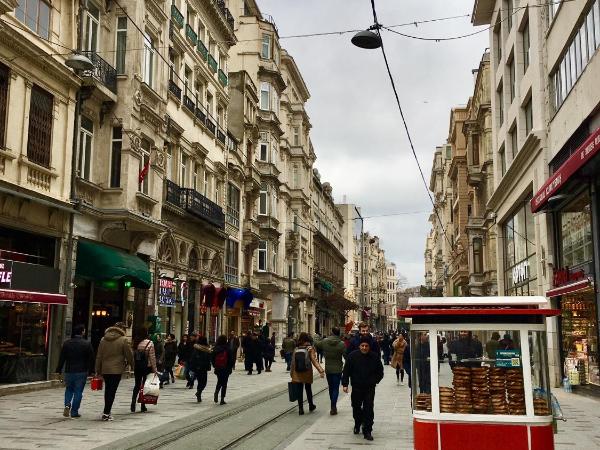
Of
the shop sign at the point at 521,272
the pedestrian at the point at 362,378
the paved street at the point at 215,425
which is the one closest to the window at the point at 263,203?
the shop sign at the point at 521,272

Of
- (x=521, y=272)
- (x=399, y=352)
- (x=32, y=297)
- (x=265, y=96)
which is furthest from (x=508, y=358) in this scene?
(x=265, y=96)

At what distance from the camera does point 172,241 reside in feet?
90.7

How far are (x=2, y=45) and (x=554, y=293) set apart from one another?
1689 centimetres

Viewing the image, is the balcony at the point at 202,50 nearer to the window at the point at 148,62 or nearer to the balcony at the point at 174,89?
the balcony at the point at 174,89

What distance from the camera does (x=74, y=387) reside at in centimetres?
1280

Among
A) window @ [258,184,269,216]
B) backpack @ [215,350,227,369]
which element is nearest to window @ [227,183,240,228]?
window @ [258,184,269,216]

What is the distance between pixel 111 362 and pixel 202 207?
17.7 m

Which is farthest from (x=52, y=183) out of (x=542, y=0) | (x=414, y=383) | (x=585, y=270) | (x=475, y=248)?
(x=475, y=248)

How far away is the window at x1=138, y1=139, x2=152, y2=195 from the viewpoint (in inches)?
916

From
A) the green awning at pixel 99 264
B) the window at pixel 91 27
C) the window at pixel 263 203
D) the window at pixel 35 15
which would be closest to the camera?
the window at pixel 35 15

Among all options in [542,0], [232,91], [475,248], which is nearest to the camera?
[542,0]

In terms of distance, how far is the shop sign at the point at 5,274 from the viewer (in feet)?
53.1

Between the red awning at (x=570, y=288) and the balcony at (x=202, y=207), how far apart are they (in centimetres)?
1424

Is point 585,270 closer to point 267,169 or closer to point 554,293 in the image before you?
point 554,293
